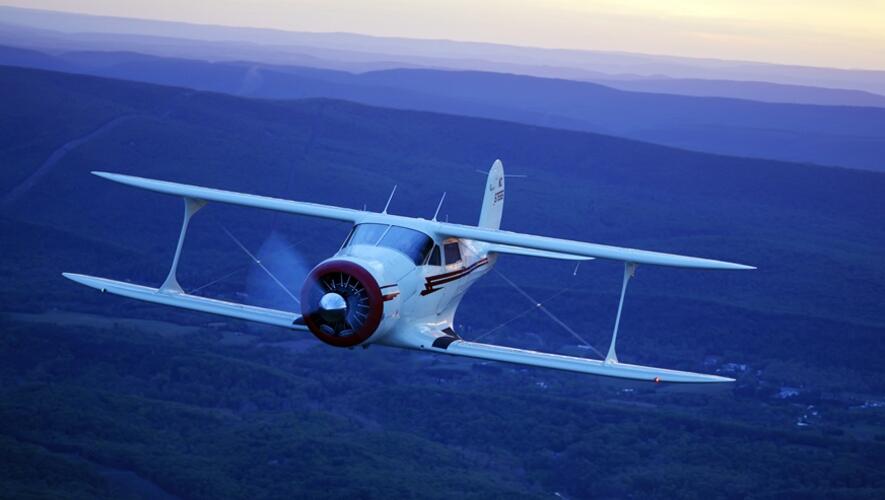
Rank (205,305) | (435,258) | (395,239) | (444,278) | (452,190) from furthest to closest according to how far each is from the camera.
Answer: (452,190)
(444,278)
(435,258)
(205,305)
(395,239)

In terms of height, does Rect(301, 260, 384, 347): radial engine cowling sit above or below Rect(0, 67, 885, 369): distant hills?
below

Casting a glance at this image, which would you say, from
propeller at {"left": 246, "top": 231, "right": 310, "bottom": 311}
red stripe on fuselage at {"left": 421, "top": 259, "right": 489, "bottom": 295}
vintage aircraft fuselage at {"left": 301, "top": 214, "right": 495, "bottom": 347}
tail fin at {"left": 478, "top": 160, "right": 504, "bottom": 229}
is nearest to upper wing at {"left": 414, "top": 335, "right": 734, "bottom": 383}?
vintage aircraft fuselage at {"left": 301, "top": 214, "right": 495, "bottom": 347}

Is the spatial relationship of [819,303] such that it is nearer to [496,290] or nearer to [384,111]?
[496,290]

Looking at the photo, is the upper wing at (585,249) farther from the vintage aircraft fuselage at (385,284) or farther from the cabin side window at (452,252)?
the cabin side window at (452,252)

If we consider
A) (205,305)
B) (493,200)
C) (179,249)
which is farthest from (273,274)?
(205,305)

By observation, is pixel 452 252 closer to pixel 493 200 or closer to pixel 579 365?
pixel 579 365

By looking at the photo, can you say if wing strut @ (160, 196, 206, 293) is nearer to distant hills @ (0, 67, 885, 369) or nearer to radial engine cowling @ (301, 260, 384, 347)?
radial engine cowling @ (301, 260, 384, 347)
